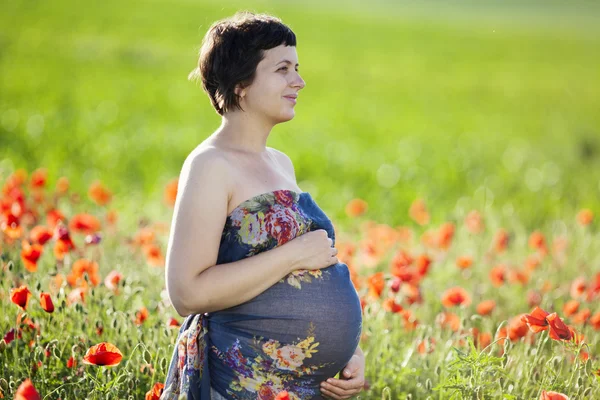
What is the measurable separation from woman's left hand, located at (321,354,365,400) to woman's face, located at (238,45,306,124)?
883mm

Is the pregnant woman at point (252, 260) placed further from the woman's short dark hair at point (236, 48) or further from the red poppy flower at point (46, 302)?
the red poppy flower at point (46, 302)

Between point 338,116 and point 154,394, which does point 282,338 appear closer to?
point 154,394

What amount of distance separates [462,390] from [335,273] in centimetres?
61

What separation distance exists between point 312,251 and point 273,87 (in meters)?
0.56

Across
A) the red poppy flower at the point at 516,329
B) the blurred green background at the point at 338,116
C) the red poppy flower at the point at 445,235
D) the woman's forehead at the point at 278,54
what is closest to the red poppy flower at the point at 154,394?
the woman's forehead at the point at 278,54

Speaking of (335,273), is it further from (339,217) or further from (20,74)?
(20,74)

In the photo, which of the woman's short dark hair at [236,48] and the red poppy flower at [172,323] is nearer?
the woman's short dark hair at [236,48]

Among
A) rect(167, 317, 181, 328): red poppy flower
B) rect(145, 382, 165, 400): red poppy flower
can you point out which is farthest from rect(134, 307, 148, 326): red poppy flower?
rect(145, 382, 165, 400): red poppy flower

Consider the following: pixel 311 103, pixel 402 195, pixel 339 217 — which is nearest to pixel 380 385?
pixel 339 217

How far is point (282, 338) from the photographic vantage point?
2.39 meters

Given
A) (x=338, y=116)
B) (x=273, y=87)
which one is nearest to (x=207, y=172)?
(x=273, y=87)

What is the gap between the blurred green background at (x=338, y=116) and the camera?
26.2ft

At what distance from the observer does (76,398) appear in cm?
267

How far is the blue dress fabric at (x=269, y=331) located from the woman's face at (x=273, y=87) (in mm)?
273
